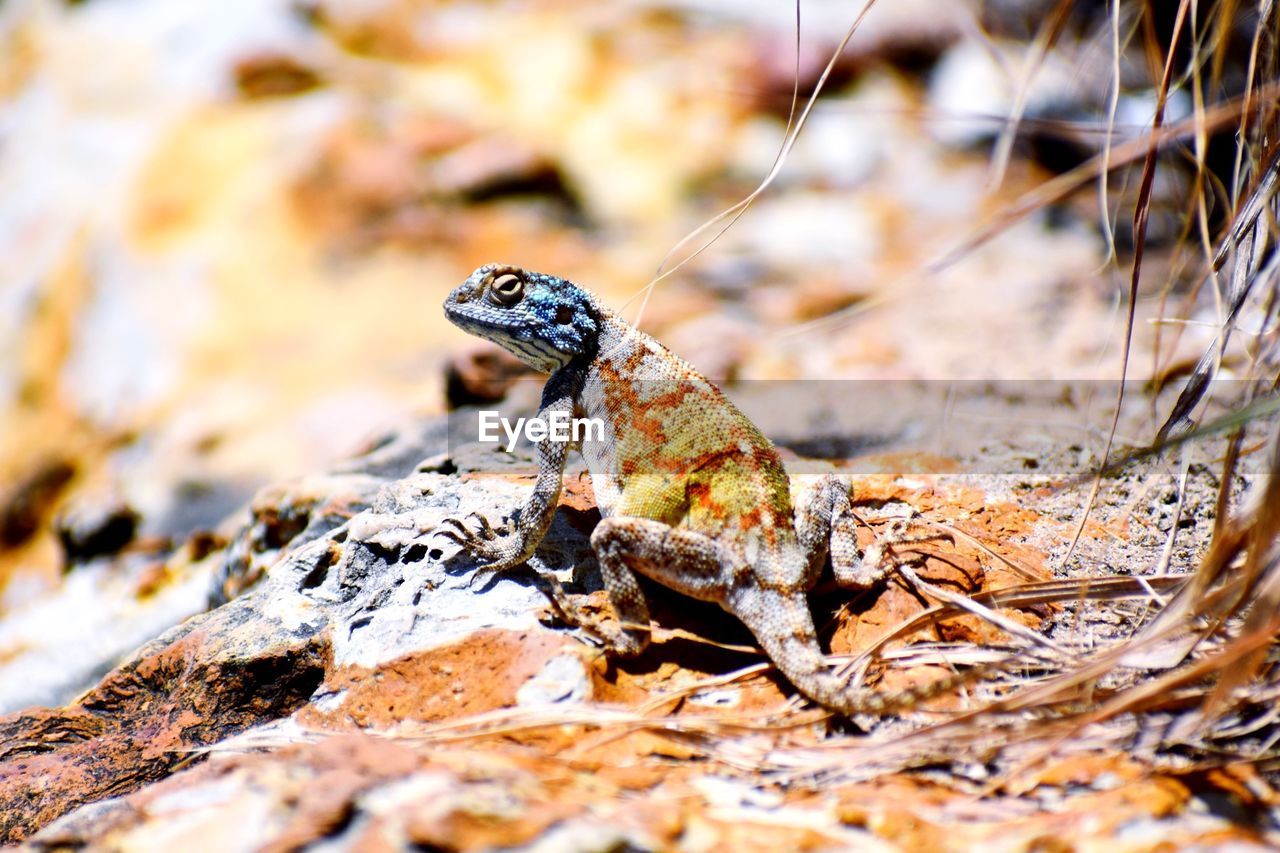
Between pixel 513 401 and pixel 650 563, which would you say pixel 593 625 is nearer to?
pixel 650 563

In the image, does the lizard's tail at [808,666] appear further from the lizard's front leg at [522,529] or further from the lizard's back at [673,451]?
the lizard's front leg at [522,529]

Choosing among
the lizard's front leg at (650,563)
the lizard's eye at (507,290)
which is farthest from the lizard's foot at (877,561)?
the lizard's eye at (507,290)

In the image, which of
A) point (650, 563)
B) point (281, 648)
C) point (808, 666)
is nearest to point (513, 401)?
point (281, 648)

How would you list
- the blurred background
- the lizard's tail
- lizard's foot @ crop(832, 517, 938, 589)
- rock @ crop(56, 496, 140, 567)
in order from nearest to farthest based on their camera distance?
the lizard's tail, lizard's foot @ crop(832, 517, 938, 589), rock @ crop(56, 496, 140, 567), the blurred background

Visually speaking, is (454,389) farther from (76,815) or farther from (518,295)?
(76,815)

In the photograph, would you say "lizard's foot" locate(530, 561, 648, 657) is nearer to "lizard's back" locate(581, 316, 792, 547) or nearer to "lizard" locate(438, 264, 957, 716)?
"lizard" locate(438, 264, 957, 716)

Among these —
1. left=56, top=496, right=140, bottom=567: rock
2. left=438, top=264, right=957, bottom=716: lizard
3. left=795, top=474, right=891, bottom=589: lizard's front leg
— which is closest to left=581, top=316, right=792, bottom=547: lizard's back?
left=438, top=264, right=957, bottom=716: lizard

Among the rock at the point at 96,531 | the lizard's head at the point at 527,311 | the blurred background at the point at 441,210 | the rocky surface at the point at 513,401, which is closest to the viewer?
the rocky surface at the point at 513,401
